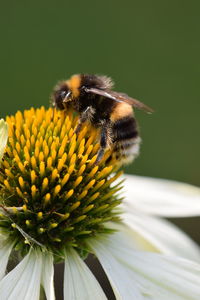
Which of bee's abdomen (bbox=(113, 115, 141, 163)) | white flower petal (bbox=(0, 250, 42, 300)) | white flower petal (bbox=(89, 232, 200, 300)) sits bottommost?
white flower petal (bbox=(0, 250, 42, 300))

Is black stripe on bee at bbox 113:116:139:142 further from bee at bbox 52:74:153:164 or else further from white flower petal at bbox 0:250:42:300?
white flower petal at bbox 0:250:42:300

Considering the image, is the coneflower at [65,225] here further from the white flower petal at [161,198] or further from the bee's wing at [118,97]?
the white flower petal at [161,198]

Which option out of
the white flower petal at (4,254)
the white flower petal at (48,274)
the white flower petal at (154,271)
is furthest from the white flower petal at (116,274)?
the white flower petal at (4,254)

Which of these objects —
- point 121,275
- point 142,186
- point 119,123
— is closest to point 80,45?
point 142,186

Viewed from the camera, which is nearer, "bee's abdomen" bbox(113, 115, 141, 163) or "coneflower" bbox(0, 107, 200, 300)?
"coneflower" bbox(0, 107, 200, 300)

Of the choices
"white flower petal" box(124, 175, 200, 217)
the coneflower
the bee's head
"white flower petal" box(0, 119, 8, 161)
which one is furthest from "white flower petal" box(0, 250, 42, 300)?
"white flower petal" box(124, 175, 200, 217)

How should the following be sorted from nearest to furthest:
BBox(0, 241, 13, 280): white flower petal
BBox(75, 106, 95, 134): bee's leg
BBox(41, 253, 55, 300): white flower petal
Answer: BBox(41, 253, 55, 300): white flower petal → BBox(0, 241, 13, 280): white flower petal → BBox(75, 106, 95, 134): bee's leg
